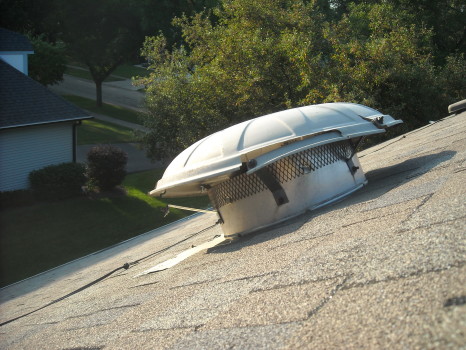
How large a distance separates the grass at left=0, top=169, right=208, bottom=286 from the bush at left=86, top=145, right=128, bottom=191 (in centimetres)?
82

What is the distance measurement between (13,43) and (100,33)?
1592 centimetres

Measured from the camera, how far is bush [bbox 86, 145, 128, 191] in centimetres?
2288

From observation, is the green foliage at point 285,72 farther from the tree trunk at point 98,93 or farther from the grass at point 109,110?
the tree trunk at point 98,93

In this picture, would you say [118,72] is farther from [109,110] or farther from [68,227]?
[68,227]

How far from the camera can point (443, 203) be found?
307cm

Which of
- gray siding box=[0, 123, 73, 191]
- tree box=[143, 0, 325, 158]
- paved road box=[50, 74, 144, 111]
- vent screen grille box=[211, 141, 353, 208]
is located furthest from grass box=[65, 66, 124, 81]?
vent screen grille box=[211, 141, 353, 208]

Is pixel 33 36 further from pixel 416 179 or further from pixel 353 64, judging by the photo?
pixel 416 179

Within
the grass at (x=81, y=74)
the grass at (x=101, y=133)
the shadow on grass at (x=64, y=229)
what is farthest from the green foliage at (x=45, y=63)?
the shadow on grass at (x=64, y=229)

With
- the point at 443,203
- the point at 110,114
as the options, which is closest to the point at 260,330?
the point at 443,203

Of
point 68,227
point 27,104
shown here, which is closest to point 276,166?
point 68,227

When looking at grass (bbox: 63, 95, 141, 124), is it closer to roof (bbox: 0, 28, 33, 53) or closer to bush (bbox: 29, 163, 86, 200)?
roof (bbox: 0, 28, 33, 53)

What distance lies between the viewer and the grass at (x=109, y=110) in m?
42.7

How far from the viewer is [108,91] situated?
5206 cm

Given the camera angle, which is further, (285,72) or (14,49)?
(14,49)
